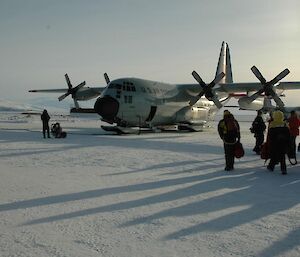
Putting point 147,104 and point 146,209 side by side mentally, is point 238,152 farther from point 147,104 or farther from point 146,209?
point 147,104

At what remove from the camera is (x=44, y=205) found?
5.89 meters

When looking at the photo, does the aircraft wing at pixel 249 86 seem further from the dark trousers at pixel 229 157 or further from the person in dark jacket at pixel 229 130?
the dark trousers at pixel 229 157

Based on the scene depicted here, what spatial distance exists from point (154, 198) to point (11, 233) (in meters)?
2.64

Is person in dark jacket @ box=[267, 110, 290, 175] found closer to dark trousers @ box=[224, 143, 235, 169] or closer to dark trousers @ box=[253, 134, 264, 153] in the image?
dark trousers @ box=[224, 143, 235, 169]

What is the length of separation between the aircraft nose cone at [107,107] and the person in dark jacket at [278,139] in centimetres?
1324

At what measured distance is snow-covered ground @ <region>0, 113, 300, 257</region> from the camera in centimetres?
417

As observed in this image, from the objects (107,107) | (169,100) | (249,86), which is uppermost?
(249,86)

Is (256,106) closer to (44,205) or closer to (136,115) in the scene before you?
(136,115)

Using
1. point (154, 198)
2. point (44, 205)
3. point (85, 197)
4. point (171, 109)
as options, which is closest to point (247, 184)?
point (154, 198)

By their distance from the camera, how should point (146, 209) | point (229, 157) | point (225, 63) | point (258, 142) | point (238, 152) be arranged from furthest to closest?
point (225, 63), point (258, 142), point (238, 152), point (229, 157), point (146, 209)

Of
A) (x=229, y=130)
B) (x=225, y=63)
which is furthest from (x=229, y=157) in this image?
(x=225, y=63)

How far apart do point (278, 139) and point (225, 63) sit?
88.0ft

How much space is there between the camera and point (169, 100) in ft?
83.5

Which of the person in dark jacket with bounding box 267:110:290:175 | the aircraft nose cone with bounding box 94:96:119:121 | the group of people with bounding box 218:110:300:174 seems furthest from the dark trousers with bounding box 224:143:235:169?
the aircraft nose cone with bounding box 94:96:119:121
